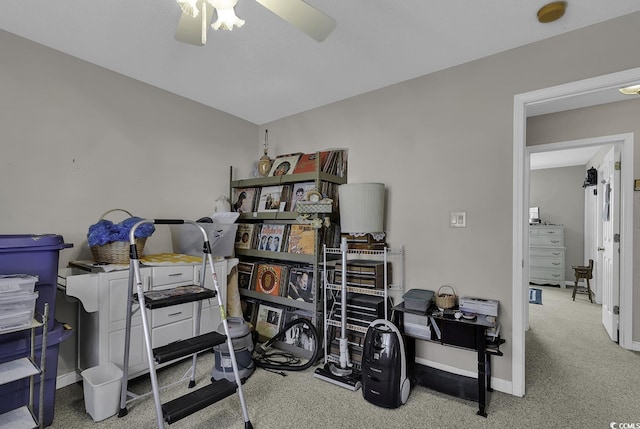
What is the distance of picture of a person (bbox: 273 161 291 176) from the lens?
3378 mm

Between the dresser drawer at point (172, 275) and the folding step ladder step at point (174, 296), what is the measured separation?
0.43 m

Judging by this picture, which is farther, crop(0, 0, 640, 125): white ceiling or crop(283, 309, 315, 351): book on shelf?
crop(283, 309, 315, 351): book on shelf

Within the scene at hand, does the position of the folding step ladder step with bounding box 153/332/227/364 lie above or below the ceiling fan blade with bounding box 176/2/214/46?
below

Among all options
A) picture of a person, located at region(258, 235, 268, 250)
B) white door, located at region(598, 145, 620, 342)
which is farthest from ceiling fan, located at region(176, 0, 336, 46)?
white door, located at region(598, 145, 620, 342)

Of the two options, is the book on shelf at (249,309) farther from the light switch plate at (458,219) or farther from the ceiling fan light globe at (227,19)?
the ceiling fan light globe at (227,19)

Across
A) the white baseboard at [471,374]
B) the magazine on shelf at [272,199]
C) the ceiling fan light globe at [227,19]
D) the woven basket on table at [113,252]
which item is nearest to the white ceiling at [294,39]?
the ceiling fan light globe at [227,19]

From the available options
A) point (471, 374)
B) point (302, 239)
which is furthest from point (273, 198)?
point (471, 374)

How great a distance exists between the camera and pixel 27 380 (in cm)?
179

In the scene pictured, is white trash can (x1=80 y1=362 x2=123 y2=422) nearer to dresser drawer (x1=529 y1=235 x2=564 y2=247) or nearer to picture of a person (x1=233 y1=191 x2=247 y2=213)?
picture of a person (x1=233 y1=191 x2=247 y2=213)

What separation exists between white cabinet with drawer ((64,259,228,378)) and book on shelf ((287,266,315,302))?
0.88m

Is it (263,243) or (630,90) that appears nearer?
(630,90)

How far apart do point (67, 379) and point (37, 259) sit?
1119mm

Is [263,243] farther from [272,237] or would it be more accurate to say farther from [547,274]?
[547,274]

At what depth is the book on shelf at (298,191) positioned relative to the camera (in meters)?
3.12
